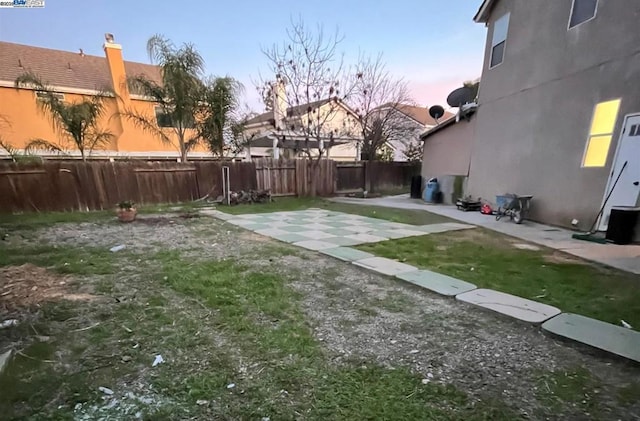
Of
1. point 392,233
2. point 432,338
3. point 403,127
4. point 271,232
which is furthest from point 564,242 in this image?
point 403,127

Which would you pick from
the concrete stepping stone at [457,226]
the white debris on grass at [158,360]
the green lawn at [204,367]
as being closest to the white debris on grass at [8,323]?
the green lawn at [204,367]

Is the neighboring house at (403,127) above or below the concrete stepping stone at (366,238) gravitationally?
above

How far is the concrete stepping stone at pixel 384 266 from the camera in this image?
368cm

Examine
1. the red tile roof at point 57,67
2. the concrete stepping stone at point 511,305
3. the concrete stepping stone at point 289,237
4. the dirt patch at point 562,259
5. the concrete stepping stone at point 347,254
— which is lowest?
the concrete stepping stone at point 289,237

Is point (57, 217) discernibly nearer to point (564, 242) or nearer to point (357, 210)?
point (357, 210)

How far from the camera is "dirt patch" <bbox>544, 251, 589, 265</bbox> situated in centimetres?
415

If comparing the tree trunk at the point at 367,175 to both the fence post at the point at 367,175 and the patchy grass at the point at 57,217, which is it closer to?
the fence post at the point at 367,175

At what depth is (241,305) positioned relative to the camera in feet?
9.01

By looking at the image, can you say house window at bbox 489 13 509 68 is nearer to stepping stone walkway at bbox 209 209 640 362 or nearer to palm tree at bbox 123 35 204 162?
stepping stone walkway at bbox 209 209 640 362

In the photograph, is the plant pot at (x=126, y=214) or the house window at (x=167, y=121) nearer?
the plant pot at (x=126, y=214)

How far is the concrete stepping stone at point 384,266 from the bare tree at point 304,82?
8.44 meters

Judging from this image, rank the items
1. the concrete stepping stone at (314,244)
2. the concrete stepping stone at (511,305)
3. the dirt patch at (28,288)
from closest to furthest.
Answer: the concrete stepping stone at (511,305)
the dirt patch at (28,288)
the concrete stepping stone at (314,244)

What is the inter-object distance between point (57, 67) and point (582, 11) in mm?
17798

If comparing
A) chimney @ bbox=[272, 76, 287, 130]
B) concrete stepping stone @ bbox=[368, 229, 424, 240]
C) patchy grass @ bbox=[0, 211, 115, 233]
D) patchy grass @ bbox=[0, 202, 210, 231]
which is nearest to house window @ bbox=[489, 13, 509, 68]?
concrete stepping stone @ bbox=[368, 229, 424, 240]
